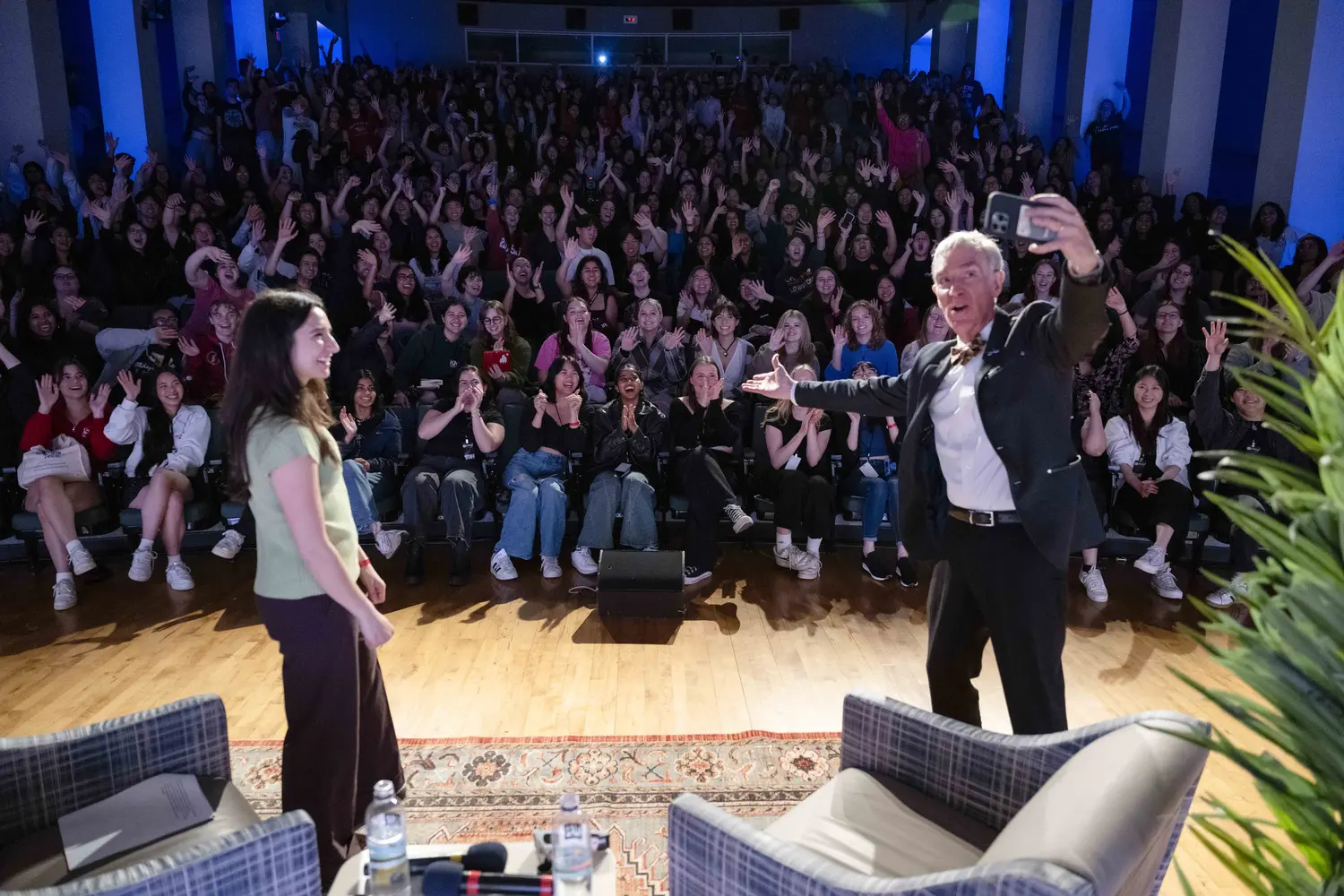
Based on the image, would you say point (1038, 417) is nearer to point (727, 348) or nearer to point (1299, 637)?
point (1299, 637)

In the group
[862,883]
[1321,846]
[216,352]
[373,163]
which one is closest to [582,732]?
[862,883]

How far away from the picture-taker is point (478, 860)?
1607mm

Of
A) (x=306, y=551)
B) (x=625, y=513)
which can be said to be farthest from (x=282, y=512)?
(x=625, y=513)

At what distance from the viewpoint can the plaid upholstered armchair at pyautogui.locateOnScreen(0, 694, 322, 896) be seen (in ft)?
4.36

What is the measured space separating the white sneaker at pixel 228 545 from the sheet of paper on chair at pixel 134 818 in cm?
309

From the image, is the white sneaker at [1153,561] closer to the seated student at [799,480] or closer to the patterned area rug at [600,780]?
the seated student at [799,480]

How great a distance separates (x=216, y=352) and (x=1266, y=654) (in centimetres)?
565

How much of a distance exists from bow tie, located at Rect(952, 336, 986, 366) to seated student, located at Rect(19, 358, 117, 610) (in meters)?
4.13

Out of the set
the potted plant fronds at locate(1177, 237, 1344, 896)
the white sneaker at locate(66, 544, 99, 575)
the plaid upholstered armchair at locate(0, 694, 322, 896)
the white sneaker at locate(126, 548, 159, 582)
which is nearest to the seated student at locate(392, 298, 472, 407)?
the white sneaker at locate(126, 548, 159, 582)

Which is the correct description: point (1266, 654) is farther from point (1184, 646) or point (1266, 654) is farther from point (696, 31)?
point (696, 31)

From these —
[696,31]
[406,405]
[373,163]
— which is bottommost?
[406,405]

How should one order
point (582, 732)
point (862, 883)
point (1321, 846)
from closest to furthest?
point (1321, 846), point (862, 883), point (582, 732)

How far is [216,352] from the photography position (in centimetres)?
533

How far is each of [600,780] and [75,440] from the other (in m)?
3.50
